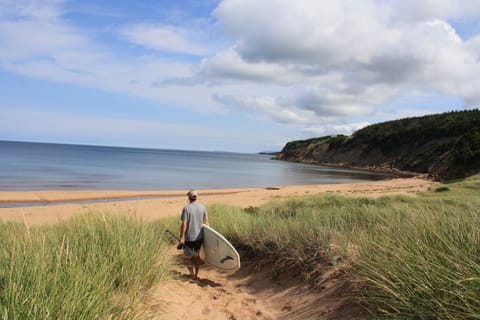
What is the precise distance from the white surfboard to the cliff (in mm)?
28760

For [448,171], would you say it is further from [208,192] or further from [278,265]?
[278,265]

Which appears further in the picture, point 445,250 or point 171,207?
point 171,207

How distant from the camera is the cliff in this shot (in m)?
33.1

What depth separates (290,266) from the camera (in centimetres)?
668

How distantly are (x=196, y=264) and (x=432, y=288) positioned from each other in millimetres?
4730

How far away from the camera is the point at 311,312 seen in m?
5.05

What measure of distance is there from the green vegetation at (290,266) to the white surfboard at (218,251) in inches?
29.2

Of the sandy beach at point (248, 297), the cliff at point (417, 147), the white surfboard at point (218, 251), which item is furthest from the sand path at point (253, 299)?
the cliff at point (417, 147)

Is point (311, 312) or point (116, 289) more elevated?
point (116, 289)

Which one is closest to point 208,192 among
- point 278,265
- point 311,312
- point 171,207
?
point 171,207

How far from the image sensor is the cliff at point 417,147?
109ft

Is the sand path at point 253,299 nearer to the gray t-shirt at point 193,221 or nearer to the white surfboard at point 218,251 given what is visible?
the white surfboard at point 218,251

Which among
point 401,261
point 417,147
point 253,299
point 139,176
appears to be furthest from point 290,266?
point 417,147

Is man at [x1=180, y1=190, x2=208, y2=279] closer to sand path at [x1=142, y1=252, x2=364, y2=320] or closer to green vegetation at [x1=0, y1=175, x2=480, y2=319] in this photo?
sand path at [x1=142, y1=252, x2=364, y2=320]
